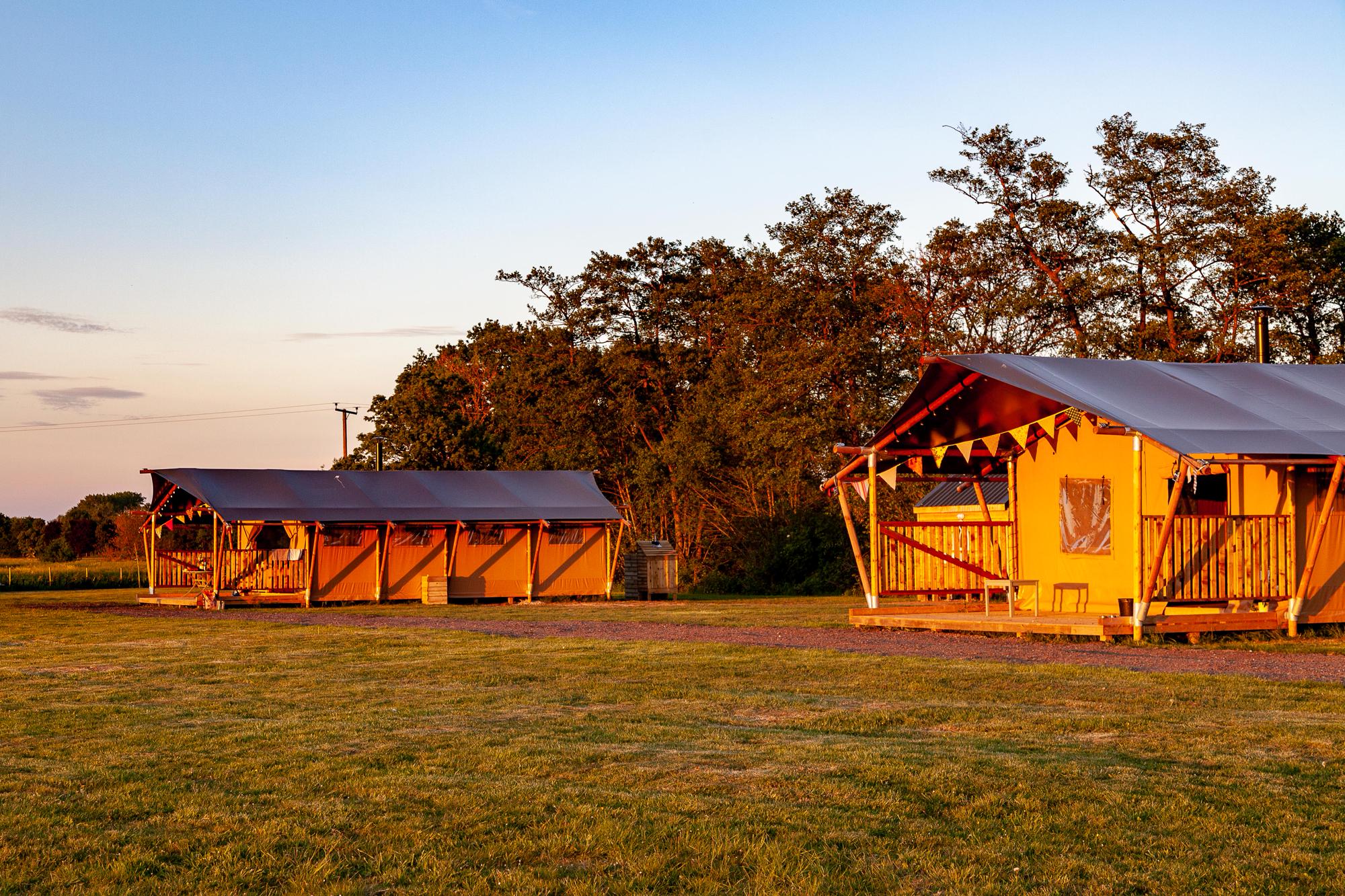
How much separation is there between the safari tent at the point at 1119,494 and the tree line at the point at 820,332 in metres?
16.7

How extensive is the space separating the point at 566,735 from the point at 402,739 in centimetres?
103

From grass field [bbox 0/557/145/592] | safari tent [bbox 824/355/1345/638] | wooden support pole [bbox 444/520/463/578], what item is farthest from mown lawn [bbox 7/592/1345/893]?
grass field [bbox 0/557/145/592]

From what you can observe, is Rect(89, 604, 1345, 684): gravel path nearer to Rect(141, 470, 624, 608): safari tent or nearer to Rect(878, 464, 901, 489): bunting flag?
Rect(878, 464, 901, 489): bunting flag

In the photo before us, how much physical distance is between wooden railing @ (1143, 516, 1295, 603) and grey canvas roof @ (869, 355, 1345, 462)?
1.35m

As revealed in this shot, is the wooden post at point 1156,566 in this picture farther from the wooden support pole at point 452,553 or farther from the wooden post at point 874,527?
the wooden support pole at point 452,553

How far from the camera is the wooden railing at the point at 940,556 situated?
22.5 meters

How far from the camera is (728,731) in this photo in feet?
30.0

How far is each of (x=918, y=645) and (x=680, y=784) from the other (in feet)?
33.0

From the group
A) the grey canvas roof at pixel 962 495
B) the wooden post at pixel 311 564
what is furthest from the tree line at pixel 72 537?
the grey canvas roof at pixel 962 495

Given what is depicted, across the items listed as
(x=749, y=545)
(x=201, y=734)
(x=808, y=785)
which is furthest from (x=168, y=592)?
(x=808, y=785)

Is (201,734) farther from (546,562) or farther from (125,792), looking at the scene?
(546,562)

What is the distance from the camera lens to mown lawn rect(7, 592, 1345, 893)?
5.53 metres

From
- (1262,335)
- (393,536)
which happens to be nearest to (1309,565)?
(1262,335)

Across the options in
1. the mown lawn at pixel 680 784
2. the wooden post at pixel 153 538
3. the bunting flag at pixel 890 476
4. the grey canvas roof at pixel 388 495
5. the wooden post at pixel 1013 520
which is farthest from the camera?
the wooden post at pixel 153 538
